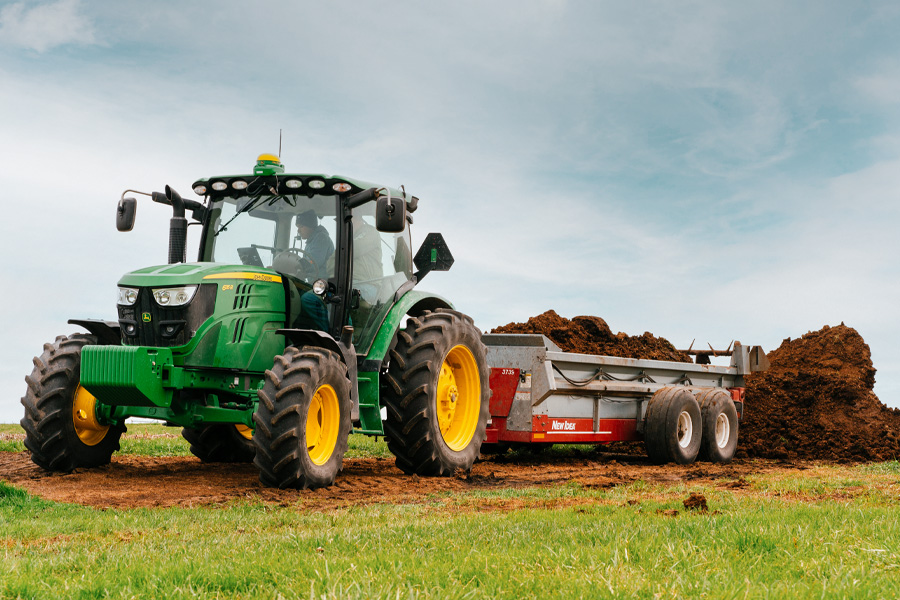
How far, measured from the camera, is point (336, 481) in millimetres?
8742

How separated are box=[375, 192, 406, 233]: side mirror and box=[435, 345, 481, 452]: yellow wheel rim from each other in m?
2.08

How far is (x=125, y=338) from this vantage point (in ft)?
28.4

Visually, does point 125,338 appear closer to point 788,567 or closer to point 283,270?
point 283,270

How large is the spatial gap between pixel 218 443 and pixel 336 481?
2722 mm

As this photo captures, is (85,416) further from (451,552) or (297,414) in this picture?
(451,552)

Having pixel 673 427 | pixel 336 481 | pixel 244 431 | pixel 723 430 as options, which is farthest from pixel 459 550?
pixel 723 430

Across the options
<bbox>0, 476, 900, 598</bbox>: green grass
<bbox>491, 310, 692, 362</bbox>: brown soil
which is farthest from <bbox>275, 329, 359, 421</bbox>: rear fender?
<bbox>491, 310, 692, 362</bbox>: brown soil

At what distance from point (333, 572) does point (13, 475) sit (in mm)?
6264

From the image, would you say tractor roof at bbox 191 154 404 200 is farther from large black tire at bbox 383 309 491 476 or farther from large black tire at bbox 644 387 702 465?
large black tire at bbox 644 387 702 465

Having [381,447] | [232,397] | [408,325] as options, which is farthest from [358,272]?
[381,447]

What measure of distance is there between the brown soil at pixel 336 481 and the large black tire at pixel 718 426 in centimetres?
82

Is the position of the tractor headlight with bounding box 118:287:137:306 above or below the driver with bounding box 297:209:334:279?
below

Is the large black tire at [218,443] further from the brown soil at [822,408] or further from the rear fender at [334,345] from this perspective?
the brown soil at [822,408]

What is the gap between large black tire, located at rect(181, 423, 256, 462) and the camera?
10711 mm
